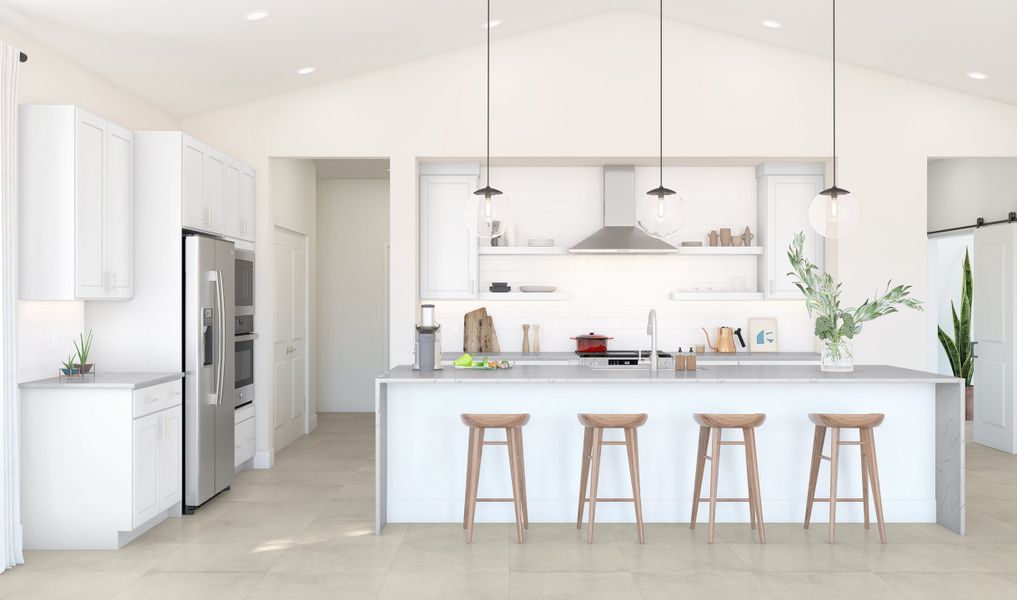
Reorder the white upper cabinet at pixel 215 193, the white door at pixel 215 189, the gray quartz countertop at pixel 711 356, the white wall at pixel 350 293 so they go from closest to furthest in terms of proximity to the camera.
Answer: the white upper cabinet at pixel 215 193
the white door at pixel 215 189
the gray quartz countertop at pixel 711 356
the white wall at pixel 350 293

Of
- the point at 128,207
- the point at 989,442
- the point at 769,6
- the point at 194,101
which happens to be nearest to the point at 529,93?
the point at 769,6

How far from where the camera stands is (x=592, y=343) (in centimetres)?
731

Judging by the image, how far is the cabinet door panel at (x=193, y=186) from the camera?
17.4 feet

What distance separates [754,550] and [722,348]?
3116mm

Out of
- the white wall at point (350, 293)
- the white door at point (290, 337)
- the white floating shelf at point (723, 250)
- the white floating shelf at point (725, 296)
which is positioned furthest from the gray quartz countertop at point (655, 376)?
the white wall at point (350, 293)

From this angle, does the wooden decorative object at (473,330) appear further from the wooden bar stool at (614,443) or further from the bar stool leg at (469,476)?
the wooden bar stool at (614,443)

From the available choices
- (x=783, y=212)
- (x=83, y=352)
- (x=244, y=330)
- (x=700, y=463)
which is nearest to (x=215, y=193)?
(x=244, y=330)

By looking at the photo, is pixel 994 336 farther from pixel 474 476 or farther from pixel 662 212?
pixel 474 476

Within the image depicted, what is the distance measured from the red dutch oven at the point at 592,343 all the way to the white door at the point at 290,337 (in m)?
2.79

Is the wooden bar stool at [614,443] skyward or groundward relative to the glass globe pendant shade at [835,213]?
groundward

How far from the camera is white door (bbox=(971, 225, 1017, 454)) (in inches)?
281

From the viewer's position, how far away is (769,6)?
6047mm

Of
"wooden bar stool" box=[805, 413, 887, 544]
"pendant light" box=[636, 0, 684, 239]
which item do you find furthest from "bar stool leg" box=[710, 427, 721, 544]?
"pendant light" box=[636, 0, 684, 239]

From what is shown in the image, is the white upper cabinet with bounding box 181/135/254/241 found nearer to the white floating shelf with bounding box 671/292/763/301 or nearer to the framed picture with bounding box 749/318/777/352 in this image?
the white floating shelf with bounding box 671/292/763/301
